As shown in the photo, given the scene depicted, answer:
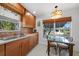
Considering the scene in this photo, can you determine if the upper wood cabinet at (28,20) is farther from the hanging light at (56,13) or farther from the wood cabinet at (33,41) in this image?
the hanging light at (56,13)

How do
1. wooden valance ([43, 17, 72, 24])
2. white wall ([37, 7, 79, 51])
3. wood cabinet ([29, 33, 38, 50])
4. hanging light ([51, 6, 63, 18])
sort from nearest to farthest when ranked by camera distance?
white wall ([37, 7, 79, 51])
wooden valance ([43, 17, 72, 24])
hanging light ([51, 6, 63, 18])
wood cabinet ([29, 33, 38, 50])

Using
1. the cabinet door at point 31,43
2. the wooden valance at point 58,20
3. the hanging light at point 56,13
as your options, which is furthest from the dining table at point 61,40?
the cabinet door at point 31,43

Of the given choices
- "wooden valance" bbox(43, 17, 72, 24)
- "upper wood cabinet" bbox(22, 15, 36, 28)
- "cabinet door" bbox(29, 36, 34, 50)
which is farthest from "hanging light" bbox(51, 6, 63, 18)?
"cabinet door" bbox(29, 36, 34, 50)

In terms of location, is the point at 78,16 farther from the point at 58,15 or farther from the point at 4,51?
the point at 4,51

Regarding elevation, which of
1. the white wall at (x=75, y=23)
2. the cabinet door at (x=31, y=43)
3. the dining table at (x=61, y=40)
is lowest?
the cabinet door at (x=31, y=43)

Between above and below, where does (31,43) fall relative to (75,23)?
below

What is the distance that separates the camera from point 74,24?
9.66 feet

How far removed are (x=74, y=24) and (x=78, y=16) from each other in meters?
0.25

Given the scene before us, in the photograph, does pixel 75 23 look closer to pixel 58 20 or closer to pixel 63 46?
pixel 58 20

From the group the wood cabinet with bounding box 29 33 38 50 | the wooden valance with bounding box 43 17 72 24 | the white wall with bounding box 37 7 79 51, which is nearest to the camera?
the white wall with bounding box 37 7 79 51

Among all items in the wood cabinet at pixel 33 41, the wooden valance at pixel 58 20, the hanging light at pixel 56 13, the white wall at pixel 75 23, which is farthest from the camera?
the wood cabinet at pixel 33 41

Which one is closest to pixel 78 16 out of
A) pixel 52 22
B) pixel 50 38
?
pixel 52 22

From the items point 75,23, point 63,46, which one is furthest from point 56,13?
point 63,46

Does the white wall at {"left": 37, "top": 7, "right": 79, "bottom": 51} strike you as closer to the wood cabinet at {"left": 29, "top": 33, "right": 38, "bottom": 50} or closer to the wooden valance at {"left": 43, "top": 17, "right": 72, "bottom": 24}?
the wooden valance at {"left": 43, "top": 17, "right": 72, "bottom": 24}
